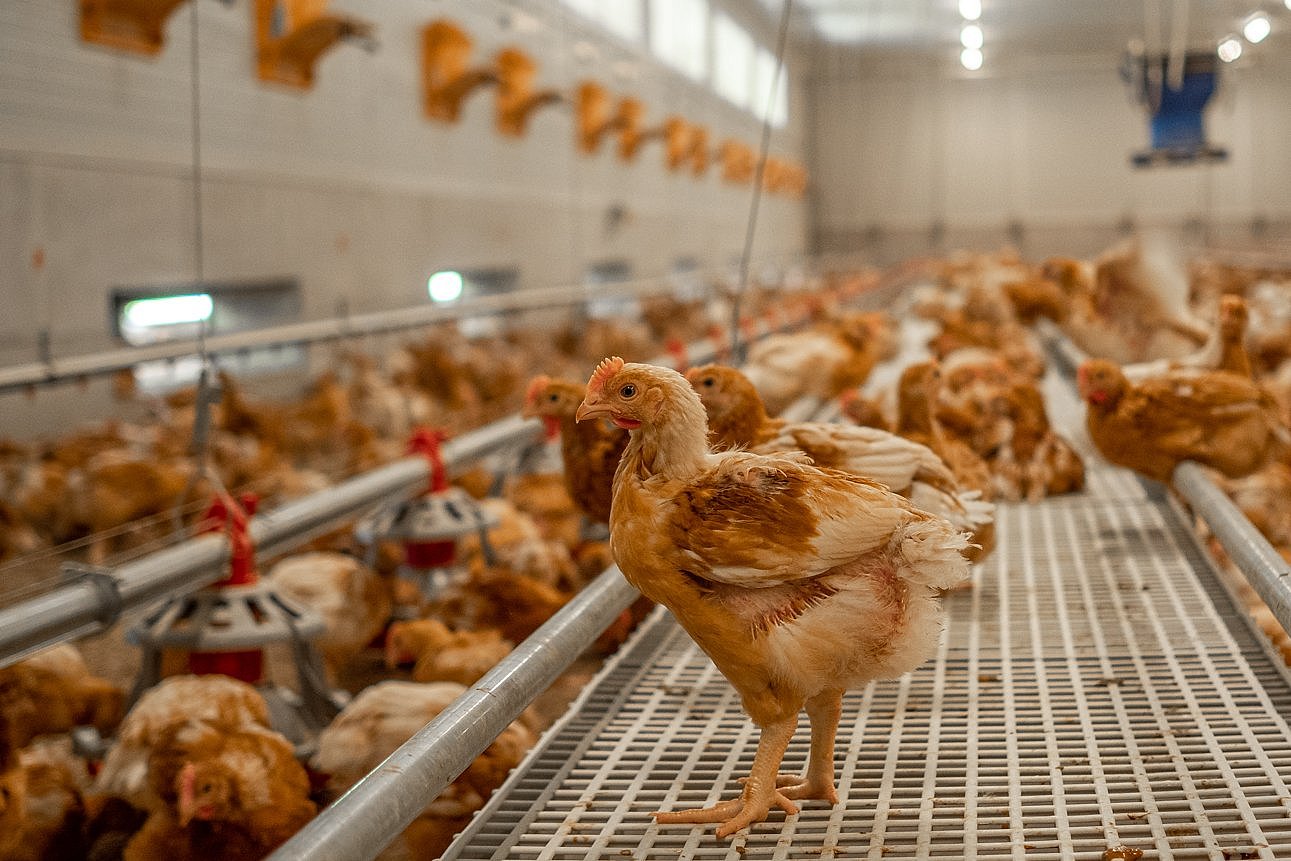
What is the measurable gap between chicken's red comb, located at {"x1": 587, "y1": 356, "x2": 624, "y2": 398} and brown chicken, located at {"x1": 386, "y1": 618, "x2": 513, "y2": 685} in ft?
4.73

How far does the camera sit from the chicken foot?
1539mm

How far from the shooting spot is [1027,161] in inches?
941

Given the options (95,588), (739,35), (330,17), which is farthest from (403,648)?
(739,35)

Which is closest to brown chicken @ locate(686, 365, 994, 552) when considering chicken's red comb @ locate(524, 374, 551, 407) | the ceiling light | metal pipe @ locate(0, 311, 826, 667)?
chicken's red comb @ locate(524, 374, 551, 407)

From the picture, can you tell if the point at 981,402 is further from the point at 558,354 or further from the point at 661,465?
the point at 558,354

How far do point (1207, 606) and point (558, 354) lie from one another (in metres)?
5.72

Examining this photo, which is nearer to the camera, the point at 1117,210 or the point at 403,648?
the point at 403,648

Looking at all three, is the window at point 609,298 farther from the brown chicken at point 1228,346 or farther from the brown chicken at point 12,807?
the brown chicken at point 12,807

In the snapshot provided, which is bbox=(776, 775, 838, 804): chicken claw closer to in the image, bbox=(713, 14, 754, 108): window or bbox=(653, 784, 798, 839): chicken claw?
bbox=(653, 784, 798, 839): chicken claw

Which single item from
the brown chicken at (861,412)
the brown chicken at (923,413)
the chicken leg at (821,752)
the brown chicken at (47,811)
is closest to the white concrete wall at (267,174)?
the brown chicken at (47,811)

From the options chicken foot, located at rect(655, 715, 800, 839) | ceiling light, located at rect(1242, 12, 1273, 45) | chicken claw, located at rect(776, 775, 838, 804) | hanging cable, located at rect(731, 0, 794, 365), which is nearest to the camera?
chicken foot, located at rect(655, 715, 800, 839)

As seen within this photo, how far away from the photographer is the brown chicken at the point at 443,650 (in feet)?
9.79

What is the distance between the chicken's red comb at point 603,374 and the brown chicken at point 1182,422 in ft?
6.73

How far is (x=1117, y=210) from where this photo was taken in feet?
77.8
